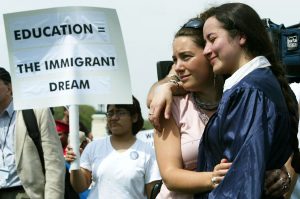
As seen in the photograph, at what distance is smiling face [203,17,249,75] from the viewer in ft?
12.0

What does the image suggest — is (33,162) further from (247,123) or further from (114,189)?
(247,123)

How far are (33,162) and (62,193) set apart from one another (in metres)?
0.38

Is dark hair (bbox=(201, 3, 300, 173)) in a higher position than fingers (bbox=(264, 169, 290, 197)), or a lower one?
higher

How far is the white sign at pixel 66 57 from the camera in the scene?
21.7ft

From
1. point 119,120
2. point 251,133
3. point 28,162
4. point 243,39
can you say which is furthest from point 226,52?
point 119,120

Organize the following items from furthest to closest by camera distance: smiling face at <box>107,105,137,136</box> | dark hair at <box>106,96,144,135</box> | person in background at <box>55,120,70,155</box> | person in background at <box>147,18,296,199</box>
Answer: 1. person in background at <box>55,120,70,155</box>
2. dark hair at <box>106,96,144,135</box>
3. smiling face at <box>107,105,137,136</box>
4. person in background at <box>147,18,296,199</box>

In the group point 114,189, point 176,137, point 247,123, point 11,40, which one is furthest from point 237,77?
point 11,40

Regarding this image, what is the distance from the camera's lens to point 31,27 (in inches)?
268

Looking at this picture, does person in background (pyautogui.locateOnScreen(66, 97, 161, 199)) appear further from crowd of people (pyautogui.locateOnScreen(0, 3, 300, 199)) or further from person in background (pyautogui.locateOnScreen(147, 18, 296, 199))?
person in background (pyautogui.locateOnScreen(147, 18, 296, 199))

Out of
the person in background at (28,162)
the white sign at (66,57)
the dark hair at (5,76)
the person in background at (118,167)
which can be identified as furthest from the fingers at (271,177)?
the dark hair at (5,76)

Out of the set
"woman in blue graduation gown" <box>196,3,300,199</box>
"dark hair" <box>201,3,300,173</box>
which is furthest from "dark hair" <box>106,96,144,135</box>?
"dark hair" <box>201,3,300,173</box>

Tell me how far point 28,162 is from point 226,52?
131 inches

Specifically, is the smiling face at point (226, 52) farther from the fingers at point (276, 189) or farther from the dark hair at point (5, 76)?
the dark hair at point (5, 76)

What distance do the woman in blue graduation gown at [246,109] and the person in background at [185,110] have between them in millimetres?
168
